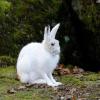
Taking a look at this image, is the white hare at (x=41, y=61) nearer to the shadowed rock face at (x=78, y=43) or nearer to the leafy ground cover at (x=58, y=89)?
the leafy ground cover at (x=58, y=89)

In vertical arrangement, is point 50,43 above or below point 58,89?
above

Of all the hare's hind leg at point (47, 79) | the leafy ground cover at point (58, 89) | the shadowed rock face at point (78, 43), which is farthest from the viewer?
the shadowed rock face at point (78, 43)

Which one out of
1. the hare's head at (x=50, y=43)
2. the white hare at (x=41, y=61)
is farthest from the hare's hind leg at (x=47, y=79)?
the hare's head at (x=50, y=43)

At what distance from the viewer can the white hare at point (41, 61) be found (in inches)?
306

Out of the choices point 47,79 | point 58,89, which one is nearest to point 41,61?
point 47,79

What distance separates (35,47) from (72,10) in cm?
247

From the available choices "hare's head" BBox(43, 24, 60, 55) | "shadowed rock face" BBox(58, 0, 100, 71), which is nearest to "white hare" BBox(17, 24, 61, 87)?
"hare's head" BBox(43, 24, 60, 55)

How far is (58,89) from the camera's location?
737 cm

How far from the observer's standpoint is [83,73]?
30.1 feet

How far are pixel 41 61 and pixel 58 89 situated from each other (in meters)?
0.64

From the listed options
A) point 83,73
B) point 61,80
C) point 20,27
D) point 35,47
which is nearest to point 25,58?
point 35,47

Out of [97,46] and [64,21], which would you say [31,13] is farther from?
[97,46]

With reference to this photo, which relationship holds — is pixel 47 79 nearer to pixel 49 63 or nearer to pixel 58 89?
pixel 49 63

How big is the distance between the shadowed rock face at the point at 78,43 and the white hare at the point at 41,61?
2.22m
